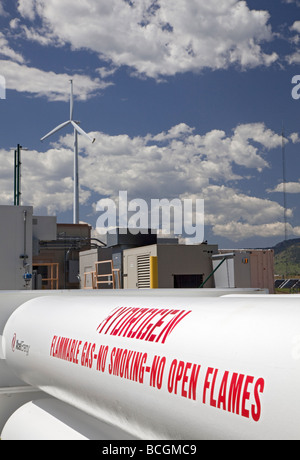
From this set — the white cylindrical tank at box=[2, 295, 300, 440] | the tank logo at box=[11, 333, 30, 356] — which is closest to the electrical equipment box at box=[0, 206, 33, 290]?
the tank logo at box=[11, 333, 30, 356]

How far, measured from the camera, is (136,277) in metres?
18.4

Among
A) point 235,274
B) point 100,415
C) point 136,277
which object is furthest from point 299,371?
point 136,277

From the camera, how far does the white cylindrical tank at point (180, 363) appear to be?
231 cm

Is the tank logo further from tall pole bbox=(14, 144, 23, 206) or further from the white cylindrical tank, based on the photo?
tall pole bbox=(14, 144, 23, 206)

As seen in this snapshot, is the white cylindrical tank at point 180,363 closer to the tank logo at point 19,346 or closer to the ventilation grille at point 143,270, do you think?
the tank logo at point 19,346

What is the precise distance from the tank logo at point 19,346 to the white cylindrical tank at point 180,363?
265 millimetres

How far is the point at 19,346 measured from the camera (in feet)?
16.5

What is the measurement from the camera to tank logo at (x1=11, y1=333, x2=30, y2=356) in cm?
489

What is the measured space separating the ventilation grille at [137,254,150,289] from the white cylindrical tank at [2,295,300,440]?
13.1m

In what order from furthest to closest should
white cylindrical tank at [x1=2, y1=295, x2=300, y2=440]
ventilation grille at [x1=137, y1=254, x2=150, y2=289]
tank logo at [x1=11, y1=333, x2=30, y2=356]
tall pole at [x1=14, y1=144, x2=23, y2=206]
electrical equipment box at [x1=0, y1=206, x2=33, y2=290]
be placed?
tall pole at [x1=14, y1=144, x2=23, y2=206], ventilation grille at [x1=137, y1=254, x2=150, y2=289], electrical equipment box at [x1=0, y1=206, x2=33, y2=290], tank logo at [x1=11, y1=333, x2=30, y2=356], white cylindrical tank at [x1=2, y1=295, x2=300, y2=440]

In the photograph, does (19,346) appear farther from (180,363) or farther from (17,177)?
(17,177)

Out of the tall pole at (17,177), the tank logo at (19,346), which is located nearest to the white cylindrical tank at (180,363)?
the tank logo at (19,346)

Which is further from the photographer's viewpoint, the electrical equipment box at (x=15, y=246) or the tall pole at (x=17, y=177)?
the tall pole at (x=17, y=177)
